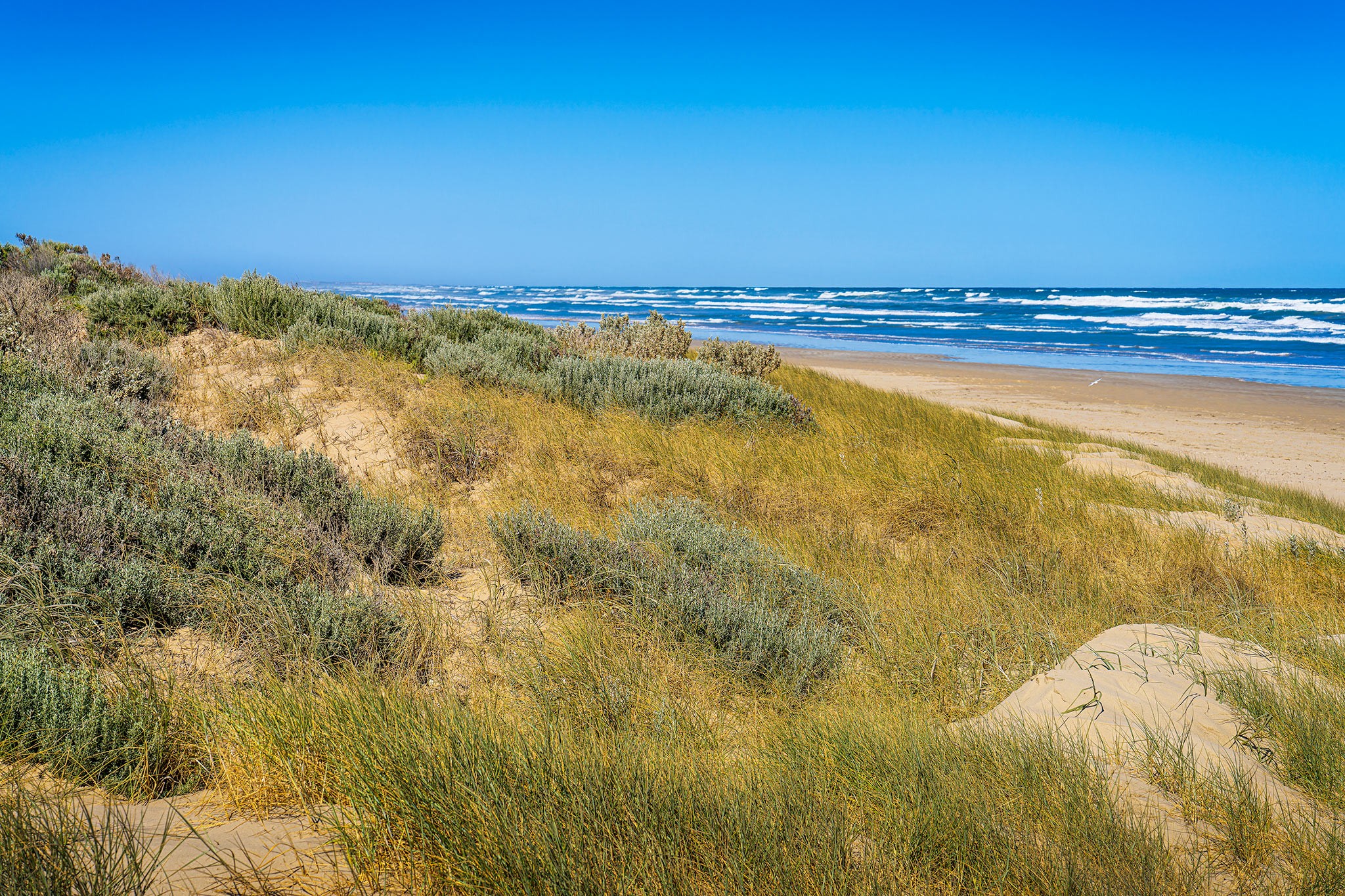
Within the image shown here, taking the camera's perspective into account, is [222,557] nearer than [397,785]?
No

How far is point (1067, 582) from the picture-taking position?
4.31 metres

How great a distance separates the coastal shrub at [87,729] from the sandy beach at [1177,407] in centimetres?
1182

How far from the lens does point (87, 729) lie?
208cm

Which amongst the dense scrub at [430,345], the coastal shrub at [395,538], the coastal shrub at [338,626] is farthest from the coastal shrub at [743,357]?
the coastal shrub at [338,626]

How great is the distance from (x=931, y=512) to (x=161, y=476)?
512 centimetres

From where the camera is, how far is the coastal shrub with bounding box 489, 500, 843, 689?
321cm

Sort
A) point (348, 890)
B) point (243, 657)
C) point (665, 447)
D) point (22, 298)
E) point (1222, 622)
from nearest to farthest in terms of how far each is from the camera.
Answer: point (348, 890)
point (243, 657)
point (1222, 622)
point (665, 447)
point (22, 298)

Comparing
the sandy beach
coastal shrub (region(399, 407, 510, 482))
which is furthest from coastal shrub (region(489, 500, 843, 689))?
the sandy beach

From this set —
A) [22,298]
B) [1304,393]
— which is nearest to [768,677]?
[22,298]

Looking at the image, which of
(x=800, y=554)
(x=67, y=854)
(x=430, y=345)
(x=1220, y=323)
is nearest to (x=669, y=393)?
(x=430, y=345)

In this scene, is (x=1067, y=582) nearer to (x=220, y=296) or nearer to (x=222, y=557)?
(x=222, y=557)

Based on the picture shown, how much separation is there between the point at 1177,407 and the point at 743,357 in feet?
37.6

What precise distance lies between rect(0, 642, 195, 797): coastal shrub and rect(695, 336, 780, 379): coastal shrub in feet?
31.2

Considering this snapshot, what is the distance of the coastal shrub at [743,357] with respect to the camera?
37.6 ft
